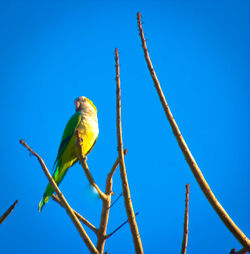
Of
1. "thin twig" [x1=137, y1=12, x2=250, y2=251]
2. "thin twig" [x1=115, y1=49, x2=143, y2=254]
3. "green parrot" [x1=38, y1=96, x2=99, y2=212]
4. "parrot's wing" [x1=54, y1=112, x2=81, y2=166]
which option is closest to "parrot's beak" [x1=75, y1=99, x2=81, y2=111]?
"green parrot" [x1=38, y1=96, x2=99, y2=212]

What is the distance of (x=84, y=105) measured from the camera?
6371 millimetres

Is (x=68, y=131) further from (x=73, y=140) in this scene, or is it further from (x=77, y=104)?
(x=77, y=104)

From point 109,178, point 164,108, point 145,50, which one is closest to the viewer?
point 164,108

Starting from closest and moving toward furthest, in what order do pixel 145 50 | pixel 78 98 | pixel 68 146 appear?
pixel 145 50 → pixel 68 146 → pixel 78 98

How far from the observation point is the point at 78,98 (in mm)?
6895

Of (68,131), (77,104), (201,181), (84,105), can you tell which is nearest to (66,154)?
(68,131)

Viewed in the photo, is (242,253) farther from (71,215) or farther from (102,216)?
(102,216)

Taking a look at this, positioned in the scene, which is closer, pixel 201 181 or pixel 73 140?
pixel 201 181

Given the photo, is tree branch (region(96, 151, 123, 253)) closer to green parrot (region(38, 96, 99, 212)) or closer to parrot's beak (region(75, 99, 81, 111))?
green parrot (region(38, 96, 99, 212))

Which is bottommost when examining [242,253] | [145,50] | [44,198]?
[242,253]

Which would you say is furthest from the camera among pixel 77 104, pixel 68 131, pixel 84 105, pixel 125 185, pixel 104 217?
pixel 77 104

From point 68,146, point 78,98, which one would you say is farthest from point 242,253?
point 78,98

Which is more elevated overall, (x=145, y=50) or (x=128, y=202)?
(x=145, y=50)

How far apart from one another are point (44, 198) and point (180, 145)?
117 inches
